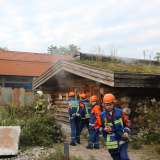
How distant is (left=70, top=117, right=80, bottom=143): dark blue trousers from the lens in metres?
13.0

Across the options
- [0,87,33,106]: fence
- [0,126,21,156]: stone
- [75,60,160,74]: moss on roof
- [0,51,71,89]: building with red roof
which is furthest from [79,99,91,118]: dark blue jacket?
[0,51,71,89]: building with red roof

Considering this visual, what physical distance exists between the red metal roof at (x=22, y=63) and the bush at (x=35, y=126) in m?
15.4

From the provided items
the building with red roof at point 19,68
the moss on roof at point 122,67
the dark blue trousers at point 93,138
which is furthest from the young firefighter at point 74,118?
the building with red roof at point 19,68

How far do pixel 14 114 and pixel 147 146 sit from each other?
4.94 m

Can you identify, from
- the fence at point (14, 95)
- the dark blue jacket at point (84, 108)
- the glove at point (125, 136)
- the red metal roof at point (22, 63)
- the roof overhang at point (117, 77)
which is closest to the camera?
the glove at point (125, 136)

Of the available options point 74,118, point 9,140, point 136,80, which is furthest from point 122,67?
point 9,140

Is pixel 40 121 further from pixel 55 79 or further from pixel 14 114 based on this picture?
pixel 55 79

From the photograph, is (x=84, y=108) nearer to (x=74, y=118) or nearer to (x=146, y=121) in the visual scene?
(x=74, y=118)

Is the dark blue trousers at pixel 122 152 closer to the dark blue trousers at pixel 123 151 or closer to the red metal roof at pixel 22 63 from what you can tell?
the dark blue trousers at pixel 123 151

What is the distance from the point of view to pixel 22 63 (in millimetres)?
30391

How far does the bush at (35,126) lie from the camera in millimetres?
12609

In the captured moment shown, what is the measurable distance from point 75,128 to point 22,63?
59.2 ft

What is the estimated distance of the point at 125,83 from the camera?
40.6ft

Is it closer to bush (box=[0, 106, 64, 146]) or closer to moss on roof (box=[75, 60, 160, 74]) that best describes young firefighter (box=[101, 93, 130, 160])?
moss on roof (box=[75, 60, 160, 74])
